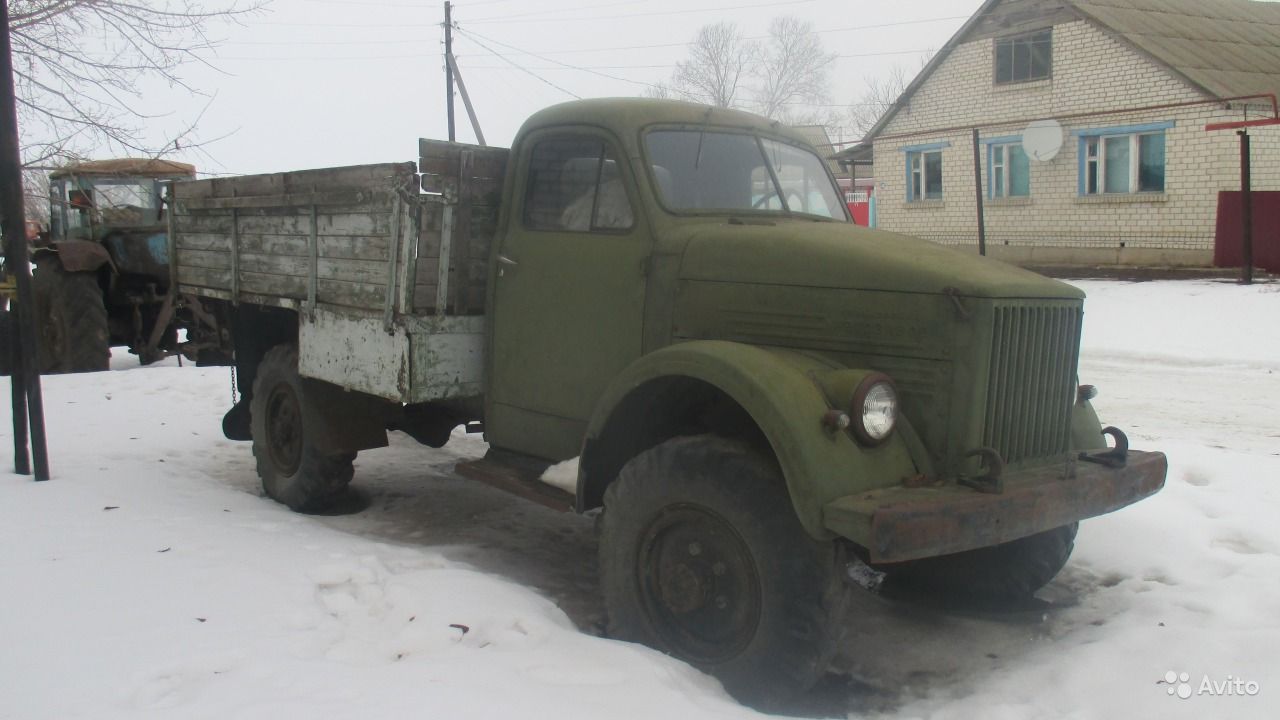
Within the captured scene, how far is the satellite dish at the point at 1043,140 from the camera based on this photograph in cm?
2253

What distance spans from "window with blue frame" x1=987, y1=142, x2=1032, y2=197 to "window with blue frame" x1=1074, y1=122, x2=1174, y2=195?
139 cm

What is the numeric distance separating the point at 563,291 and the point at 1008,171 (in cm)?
2159

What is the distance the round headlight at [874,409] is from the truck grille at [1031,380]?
0.37 meters

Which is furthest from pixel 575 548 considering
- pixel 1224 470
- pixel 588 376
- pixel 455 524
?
pixel 1224 470

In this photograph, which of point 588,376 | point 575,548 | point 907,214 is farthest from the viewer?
point 907,214

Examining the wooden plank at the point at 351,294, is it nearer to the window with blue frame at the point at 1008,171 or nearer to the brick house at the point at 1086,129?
the brick house at the point at 1086,129

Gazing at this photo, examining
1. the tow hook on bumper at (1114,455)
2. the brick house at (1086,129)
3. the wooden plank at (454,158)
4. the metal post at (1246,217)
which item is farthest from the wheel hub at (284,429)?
the brick house at (1086,129)

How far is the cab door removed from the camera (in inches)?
177

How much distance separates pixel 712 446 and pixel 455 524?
8.88ft

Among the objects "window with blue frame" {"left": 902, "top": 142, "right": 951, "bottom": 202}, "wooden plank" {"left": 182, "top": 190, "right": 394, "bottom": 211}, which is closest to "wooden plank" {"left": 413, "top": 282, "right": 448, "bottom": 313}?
"wooden plank" {"left": 182, "top": 190, "right": 394, "bottom": 211}

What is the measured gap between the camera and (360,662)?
3.40 meters

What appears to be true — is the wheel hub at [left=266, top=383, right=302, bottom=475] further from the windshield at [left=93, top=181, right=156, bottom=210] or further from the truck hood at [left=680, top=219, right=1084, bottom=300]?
the windshield at [left=93, top=181, right=156, bottom=210]

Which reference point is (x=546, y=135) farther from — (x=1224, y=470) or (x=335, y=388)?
(x=1224, y=470)

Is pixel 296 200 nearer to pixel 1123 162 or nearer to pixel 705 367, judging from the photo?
pixel 705 367
